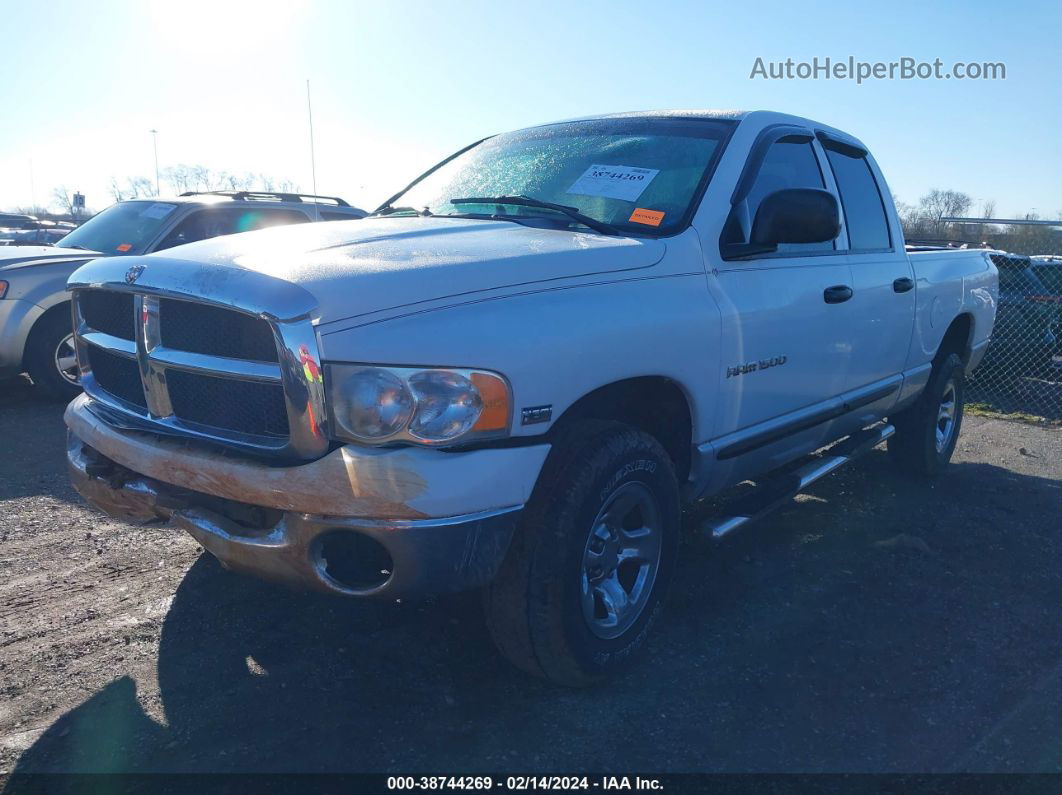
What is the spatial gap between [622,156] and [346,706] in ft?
8.00

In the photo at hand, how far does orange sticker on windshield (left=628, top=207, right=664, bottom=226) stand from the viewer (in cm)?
340

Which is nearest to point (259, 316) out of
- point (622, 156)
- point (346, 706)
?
point (346, 706)

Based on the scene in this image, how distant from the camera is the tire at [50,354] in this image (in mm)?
6934

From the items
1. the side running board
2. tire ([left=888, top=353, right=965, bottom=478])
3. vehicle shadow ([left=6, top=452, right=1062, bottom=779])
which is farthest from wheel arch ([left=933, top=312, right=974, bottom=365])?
vehicle shadow ([left=6, top=452, right=1062, bottom=779])

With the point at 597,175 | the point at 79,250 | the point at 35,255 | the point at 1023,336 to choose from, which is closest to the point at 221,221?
the point at 79,250

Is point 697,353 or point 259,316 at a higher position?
point 259,316

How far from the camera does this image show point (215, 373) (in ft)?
8.59

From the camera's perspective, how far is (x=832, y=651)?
3428 millimetres

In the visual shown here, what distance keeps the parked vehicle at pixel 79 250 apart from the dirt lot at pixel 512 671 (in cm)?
270

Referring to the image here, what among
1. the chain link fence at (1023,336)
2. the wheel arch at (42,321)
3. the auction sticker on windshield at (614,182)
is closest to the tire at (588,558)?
the auction sticker on windshield at (614,182)

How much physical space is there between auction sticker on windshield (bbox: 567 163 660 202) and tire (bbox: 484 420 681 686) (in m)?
1.09

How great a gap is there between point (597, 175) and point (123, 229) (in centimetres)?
574

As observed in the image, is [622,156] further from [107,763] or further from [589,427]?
[107,763]

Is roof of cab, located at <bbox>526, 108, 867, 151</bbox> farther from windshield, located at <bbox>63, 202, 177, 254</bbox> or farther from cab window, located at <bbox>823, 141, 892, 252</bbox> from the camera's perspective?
windshield, located at <bbox>63, 202, 177, 254</bbox>
